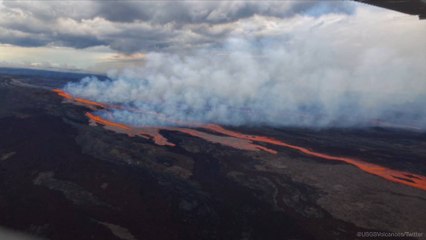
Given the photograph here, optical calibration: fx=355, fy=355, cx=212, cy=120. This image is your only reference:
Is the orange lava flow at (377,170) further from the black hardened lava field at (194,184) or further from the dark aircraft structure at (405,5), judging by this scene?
the dark aircraft structure at (405,5)

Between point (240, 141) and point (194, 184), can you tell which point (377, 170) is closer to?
point (240, 141)

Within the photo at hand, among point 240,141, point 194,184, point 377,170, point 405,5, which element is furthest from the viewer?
point 240,141

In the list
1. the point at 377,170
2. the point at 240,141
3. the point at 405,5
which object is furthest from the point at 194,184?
the point at 377,170

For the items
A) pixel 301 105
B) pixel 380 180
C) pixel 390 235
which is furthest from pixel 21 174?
pixel 301 105

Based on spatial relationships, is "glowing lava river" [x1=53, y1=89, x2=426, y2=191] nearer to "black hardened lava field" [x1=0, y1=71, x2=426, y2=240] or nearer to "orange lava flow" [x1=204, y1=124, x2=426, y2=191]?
"orange lava flow" [x1=204, y1=124, x2=426, y2=191]

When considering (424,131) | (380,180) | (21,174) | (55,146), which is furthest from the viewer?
(424,131)

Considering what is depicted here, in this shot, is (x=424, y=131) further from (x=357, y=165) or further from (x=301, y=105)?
(x=357, y=165)

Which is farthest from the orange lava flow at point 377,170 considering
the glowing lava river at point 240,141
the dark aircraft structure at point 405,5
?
the dark aircraft structure at point 405,5
